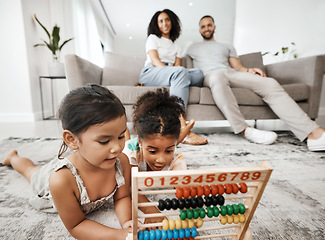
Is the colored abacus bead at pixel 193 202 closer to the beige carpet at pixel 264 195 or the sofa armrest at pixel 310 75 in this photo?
the beige carpet at pixel 264 195

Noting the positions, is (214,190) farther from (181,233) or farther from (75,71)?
(75,71)

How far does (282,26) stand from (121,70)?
10.8 feet

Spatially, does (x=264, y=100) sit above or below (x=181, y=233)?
above

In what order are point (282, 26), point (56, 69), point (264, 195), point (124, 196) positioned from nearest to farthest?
point (124, 196) < point (264, 195) < point (56, 69) < point (282, 26)

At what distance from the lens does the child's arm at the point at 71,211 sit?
21.0 inches

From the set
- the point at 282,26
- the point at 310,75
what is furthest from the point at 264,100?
the point at 282,26

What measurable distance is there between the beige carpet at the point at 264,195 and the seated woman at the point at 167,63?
438 millimetres

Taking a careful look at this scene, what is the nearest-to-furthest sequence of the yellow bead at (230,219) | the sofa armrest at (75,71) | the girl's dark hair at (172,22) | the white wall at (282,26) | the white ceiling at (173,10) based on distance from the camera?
1. the yellow bead at (230,219)
2. the sofa armrest at (75,71)
3. the girl's dark hair at (172,22)
4. the white wall at (282,26)
5. the white ceiling at (173,10)

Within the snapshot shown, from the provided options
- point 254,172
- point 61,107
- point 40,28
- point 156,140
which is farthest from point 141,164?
point 40,28

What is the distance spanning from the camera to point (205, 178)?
386 mm

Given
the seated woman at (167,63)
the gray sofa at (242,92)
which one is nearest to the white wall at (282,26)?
the gray sofa at (242,92)

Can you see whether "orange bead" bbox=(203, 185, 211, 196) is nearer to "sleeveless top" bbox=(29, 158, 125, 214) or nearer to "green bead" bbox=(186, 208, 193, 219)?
"green bead" bbox=(186, 208, 193, 219)

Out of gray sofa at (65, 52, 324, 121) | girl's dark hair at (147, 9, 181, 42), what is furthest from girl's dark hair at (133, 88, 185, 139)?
girl's dark hair at (147, 9, 181, 42)

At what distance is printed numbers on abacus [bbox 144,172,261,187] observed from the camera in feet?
1.19
